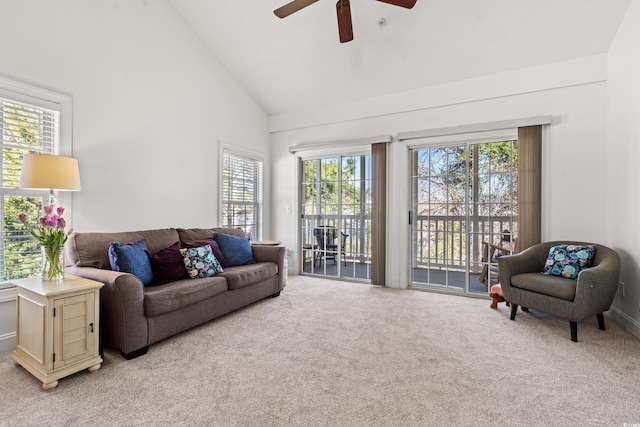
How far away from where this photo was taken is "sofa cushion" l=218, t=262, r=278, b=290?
10.7 feet

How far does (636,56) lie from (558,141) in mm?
982

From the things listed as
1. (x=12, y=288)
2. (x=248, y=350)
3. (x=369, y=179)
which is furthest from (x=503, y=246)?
(x=12, y=288)

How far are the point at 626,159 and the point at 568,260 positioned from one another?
1.08 metres

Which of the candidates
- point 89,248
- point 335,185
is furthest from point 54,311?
point 335,185

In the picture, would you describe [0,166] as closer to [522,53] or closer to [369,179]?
[369,179]

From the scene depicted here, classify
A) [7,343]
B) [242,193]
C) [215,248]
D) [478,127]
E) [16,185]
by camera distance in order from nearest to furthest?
[7,343] → [16,185] → [215,248] → [478,127] → [242,193]

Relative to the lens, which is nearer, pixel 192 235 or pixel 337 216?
pixel 192 235

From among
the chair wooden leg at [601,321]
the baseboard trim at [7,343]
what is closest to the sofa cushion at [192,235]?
the baseboard trim at [7,343]

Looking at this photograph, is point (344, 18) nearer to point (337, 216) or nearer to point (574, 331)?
point (337, 216)

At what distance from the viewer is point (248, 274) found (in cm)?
343

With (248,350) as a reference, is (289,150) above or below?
above

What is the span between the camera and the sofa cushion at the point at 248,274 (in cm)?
325

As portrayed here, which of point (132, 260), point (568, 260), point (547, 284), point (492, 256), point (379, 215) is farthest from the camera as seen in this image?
point (379, 215)

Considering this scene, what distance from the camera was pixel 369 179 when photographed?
191 inches
